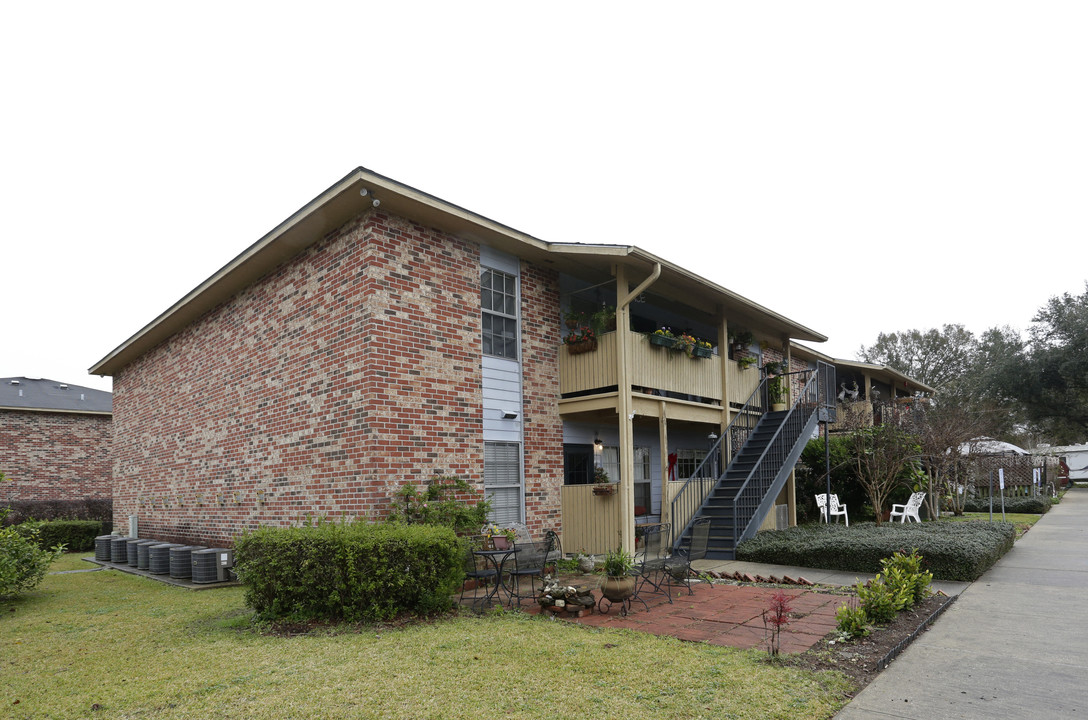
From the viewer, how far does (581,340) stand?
1170 cm

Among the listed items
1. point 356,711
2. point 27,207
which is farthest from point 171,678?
point 27,207

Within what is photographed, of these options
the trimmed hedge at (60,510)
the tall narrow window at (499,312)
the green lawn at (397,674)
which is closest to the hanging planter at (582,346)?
the tall narrow window at (499,312)

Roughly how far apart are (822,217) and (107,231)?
30.1 m

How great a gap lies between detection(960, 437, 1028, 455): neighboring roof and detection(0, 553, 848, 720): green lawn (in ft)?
58.5

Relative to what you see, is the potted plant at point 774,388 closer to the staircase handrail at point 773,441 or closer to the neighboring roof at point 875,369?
the staircase handrail at point 773,441

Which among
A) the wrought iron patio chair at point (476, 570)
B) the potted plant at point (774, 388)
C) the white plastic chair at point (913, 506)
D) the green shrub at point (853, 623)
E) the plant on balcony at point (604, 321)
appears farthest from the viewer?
the potted plant at point (774, 388)

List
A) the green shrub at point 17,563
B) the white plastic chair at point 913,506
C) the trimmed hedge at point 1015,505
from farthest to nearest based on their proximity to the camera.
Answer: the trimmed hedge at point 1015,505 → the white plastic chair at point 913,506 → the green shrub at point 17,563

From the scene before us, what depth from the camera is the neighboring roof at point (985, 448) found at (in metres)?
20.2

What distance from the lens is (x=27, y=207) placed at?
56.1 ft

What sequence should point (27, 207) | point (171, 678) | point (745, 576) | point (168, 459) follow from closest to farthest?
point (171, 678)
point (745, 576)
point (168, 459)
point (27, 207)

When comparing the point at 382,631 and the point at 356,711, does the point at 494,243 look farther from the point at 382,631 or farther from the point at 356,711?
the point at 356,711

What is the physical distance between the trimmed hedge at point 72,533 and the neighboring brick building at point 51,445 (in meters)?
4.19

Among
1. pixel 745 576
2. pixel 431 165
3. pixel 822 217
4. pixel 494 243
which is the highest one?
pixel 431 165

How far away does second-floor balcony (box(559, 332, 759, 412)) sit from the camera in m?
11.4
